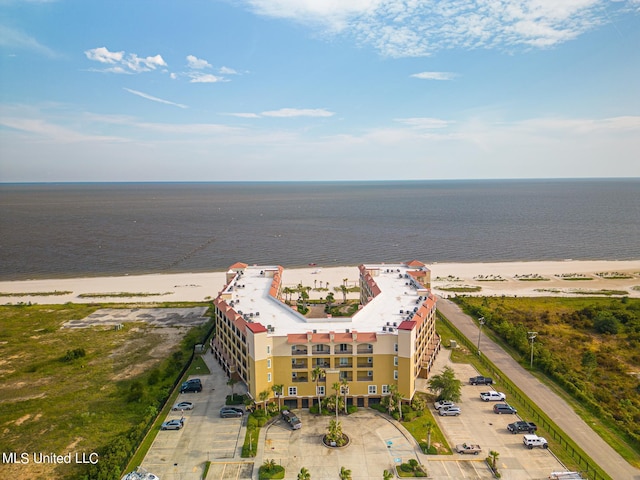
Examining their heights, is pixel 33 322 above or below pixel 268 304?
below

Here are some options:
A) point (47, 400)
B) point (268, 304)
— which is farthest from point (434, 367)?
point (47, 400)

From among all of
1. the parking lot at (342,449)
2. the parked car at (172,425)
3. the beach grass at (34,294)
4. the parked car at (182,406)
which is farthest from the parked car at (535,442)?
the beach grass at (34,294)

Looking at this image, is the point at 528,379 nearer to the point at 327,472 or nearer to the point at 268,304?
the point at 327,472

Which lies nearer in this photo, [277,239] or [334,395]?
[334,395]

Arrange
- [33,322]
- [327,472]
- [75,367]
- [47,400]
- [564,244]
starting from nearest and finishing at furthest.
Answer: [327,472], [47,400], [75,367], [33,322], [564,244]

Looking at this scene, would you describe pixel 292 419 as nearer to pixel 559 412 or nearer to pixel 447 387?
pixel 447 387

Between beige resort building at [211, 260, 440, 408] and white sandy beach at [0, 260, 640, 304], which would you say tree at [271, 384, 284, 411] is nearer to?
beige resort building at [211, 260, 440, 408]

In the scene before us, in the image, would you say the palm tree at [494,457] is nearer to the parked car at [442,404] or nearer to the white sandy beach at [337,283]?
the parked car at [442,404]
